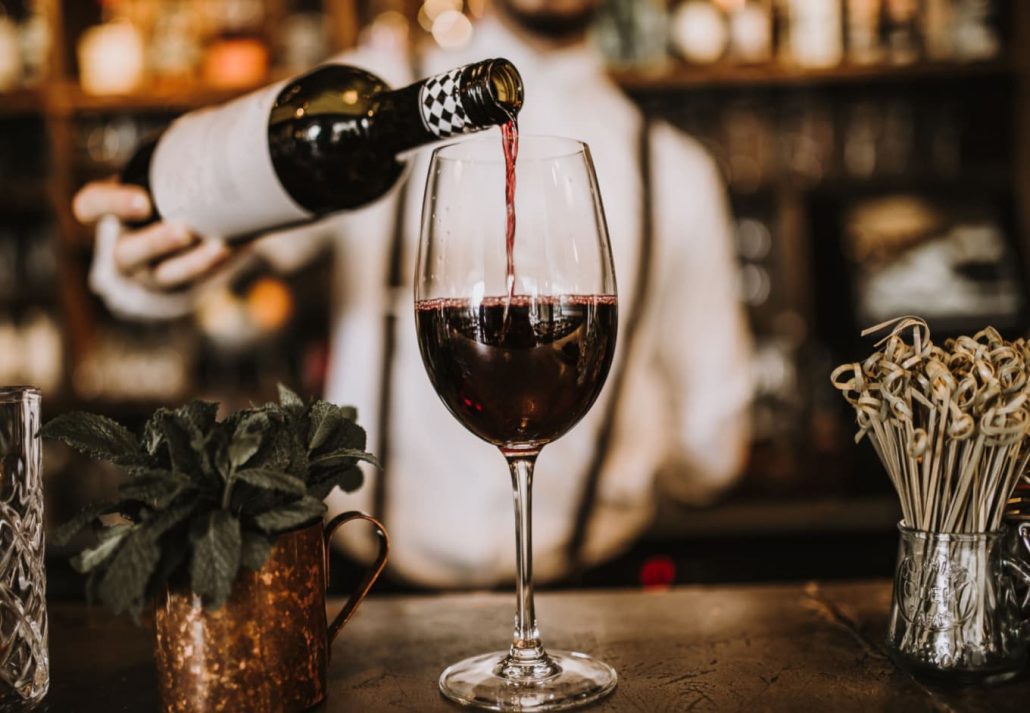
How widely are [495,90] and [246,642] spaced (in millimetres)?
373

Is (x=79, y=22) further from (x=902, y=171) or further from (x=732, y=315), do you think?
(x=902, y=171)

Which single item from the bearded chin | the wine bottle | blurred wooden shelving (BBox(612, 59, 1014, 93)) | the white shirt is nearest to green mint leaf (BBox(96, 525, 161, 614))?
the wine bottle

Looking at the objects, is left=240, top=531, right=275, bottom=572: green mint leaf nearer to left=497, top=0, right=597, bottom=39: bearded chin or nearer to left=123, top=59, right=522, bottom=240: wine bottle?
left=123, top=59, right=522, bottom=240: wine bottle

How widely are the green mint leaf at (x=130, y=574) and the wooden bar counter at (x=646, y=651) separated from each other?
5.4 inches

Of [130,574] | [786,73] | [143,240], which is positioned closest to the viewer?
[130,574]

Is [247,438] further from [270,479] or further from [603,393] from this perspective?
[603,393]

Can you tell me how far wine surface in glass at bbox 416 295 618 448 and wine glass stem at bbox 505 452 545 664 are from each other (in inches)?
1.3

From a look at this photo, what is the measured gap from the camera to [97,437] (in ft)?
2.08

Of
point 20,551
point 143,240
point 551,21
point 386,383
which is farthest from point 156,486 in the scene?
point 551,21

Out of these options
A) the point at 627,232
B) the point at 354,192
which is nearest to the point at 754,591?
the point at 354,192

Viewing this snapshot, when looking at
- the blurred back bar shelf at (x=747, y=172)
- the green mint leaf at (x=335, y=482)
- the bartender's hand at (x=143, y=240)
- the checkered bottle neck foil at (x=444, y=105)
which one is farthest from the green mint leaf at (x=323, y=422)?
the blurred back bar shelf at (x=747, y=172)

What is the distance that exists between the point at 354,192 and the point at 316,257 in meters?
1.08

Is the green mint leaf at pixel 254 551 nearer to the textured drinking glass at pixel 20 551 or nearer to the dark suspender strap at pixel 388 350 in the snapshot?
the textured drinking glass at pixel 20 551

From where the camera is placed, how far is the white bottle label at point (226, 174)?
3.12 ft
